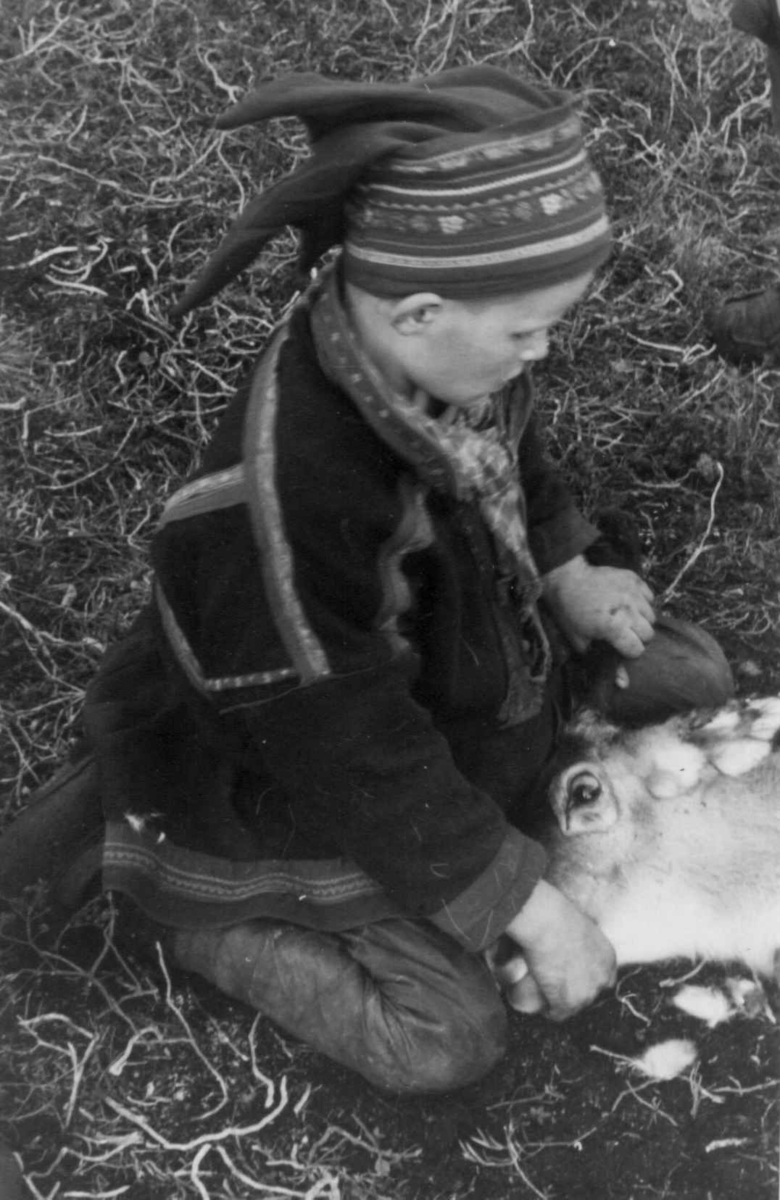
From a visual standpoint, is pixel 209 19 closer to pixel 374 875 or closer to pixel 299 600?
pixel 299 600

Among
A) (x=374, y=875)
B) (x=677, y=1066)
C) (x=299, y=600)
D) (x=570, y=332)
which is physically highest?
(x=299, y=600)

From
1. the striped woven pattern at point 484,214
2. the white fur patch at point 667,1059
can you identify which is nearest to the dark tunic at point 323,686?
the striped woven pattern at point 484,214

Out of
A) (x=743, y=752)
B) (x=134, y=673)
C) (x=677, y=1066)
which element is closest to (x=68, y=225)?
(x=134, y=673)

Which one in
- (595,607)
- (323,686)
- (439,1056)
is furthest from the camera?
(595,607)

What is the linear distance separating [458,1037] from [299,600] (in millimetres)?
404

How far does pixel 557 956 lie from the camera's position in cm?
101

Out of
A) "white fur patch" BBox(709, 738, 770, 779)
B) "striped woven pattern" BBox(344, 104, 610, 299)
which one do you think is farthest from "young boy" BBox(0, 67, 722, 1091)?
"white fur patch" BBox(709, 738, 770, 779)

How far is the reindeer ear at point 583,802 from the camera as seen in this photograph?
115 cm

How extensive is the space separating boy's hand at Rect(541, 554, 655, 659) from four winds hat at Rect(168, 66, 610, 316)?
1.39ft

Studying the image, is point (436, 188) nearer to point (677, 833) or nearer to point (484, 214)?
point (484, 214)

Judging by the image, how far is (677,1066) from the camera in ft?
3.47

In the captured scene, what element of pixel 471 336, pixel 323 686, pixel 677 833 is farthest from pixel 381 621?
pixel 677 833

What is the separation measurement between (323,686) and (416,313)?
252 mm

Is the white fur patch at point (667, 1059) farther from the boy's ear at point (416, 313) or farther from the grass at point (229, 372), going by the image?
the boy's ear at point (416, 313)
